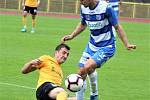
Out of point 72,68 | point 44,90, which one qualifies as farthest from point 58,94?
point 72,68

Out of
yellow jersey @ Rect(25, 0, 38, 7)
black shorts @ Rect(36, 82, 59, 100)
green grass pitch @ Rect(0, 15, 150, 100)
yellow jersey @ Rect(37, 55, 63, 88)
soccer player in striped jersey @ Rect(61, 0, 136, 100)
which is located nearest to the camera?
black shorts @ Rect(36, 82, 59, 100)

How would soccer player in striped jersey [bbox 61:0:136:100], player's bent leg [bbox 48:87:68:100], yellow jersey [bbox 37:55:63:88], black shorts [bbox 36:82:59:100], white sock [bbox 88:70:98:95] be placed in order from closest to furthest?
1. player's bent leg [bbox 48:87:68:100]
2. black shorts [bbox 36:82:59:100]
3. yellow jersey [bbox 37:55:63:88]
4. soccer player in striped jersey [bbox 61:0:136:100]
5. white sock [bbox 88:70:98:95]

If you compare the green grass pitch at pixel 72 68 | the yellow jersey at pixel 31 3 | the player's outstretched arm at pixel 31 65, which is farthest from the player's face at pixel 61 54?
the yellow jersey at pixel 31 3

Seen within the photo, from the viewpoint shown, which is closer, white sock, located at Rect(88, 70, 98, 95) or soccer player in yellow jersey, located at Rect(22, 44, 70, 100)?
soccer player in yellow jersey, located at Rect(22, 44, 70, 100)

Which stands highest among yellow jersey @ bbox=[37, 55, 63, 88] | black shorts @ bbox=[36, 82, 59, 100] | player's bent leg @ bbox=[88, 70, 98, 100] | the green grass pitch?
yellow jersey @ bbox=[37, 55, 63, 88]

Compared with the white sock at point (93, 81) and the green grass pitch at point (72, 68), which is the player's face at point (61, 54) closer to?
the white sock at point (93, 81)

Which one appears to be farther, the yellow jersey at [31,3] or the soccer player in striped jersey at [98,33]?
the yellow jersey at [31,3]

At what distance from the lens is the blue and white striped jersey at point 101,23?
10.2 meters

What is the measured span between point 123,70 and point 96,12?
17.9 feet

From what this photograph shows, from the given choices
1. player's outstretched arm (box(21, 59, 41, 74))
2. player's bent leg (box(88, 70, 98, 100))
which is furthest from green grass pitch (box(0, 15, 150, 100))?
player's outstretched arm (box(21, 59, 41, 74))

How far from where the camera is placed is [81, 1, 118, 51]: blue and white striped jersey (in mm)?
10195

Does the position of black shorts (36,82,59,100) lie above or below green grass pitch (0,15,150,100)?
above

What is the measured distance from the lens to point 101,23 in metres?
10.2

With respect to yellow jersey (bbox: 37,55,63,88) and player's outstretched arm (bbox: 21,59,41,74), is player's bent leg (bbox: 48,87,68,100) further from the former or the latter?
player's outstretched arm (bbox: 21,59,41,74)
